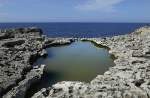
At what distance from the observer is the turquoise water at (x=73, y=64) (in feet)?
146

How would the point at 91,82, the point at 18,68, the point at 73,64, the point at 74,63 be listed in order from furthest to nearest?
the point at 74,63, the point at 73,64, the point at 18,68, the point at 91,82

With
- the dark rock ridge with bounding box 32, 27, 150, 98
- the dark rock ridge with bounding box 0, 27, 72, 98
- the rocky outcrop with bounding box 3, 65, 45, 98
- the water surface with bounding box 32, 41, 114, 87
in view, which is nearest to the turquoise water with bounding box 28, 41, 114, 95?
the water surface with bounding box 32, 41, 114, 87

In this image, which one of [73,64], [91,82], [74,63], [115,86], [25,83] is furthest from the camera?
[74,63]

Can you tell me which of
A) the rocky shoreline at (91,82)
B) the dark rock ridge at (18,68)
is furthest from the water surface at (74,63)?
the rocky shoreline at (91,82)

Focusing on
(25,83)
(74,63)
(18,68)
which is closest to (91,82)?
(25,83)

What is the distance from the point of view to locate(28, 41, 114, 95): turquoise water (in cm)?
4462

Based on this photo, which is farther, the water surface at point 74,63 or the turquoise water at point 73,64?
the water surface at point 74,63

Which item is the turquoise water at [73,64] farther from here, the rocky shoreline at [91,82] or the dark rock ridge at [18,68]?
the rocky shoreline at [91,82]

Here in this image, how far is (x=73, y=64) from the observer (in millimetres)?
54062

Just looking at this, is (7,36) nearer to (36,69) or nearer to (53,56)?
(53,56)

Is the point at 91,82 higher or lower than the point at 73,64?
higher

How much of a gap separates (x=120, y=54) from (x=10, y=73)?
82.7 feet

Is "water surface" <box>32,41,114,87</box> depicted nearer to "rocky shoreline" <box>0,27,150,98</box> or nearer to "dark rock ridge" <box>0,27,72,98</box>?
"dark rock ridge" <box>0,27,72,98</box>

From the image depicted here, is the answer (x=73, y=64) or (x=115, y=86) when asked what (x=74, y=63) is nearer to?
(x=73, y=64)
